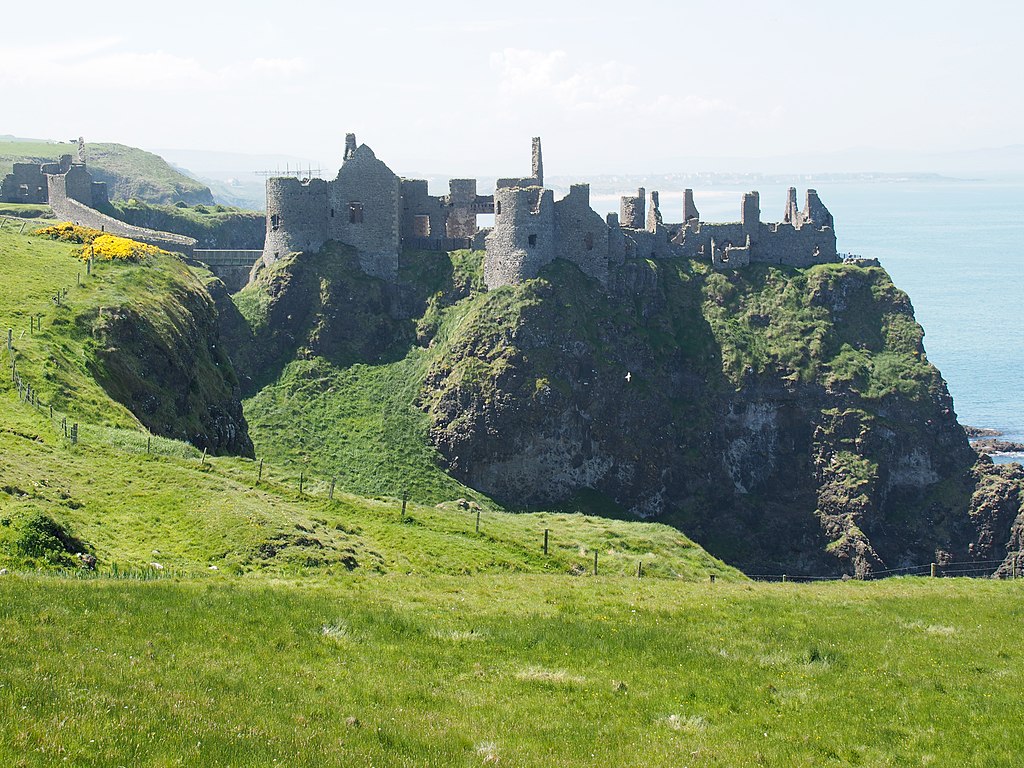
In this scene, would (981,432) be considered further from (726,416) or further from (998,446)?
(726,416)

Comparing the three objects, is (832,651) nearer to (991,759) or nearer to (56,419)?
(991,759)

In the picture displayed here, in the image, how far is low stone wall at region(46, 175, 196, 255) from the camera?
92.8m

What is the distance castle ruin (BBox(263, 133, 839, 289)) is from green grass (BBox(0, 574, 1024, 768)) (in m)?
53.2

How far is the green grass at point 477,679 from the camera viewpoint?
1902cm

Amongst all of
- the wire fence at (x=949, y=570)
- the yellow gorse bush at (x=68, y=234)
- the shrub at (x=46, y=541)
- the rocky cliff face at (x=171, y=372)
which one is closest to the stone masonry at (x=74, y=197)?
the yellow gorse bush at (x=68, y=234)

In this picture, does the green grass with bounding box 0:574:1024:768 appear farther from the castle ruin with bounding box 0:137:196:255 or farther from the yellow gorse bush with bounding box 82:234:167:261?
the castle ruin with bounding box 0:137:196:255

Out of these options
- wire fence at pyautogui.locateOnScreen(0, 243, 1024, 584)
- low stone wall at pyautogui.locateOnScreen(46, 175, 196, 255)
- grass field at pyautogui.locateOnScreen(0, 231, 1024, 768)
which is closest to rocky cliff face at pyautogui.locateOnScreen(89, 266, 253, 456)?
wire fence at pyautogui.locateOnScreen(0, 243, 1024, 584)

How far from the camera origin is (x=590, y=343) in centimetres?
8350

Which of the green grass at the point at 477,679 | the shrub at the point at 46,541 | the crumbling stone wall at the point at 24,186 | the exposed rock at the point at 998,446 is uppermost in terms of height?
the crumbling stone wall at the point at 24,186

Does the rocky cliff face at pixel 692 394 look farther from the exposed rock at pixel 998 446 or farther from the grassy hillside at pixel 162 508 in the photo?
the exposed rock at pixel 998 446

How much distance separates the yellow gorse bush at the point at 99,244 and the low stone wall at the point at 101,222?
23.4 ft

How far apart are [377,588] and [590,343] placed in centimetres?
5143

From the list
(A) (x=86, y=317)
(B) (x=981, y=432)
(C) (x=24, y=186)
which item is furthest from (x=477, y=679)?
(B) (x=981, y=432)

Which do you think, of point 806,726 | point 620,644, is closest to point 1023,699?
point 806,726
